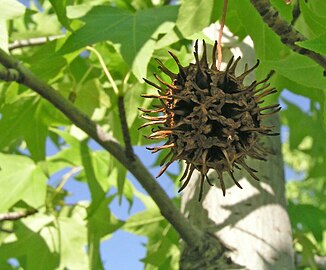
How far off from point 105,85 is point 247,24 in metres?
0.70

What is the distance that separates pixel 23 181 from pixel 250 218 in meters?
0.88

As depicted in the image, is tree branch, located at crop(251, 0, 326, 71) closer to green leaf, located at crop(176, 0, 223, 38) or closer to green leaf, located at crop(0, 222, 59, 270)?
green leaf, located at crop(176, 0, 223, 38)

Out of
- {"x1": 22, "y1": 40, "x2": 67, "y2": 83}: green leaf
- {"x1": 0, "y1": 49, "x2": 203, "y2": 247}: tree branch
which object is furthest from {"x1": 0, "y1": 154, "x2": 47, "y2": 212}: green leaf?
{"x1": 0, "y1": 49, "x2": 203, "y2": 247}: tree branch

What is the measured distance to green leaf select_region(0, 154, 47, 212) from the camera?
228 centimetres

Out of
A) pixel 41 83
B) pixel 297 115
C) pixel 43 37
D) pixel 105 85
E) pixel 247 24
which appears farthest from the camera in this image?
pixel 297 115

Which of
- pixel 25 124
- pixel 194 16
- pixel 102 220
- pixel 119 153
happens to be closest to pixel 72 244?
pixel 102 220

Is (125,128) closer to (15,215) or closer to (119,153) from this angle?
(119,153)

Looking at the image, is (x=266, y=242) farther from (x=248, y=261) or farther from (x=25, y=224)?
(x=25, y=224)

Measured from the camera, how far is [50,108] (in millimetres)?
2184

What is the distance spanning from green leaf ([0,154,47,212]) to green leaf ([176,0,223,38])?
3.43 feet

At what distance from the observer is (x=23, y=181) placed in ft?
7.48

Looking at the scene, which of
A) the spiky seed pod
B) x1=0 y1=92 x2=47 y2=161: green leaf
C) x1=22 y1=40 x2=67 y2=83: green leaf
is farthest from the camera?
x1=0 y1=92 x2=47 y2=161: green leaf

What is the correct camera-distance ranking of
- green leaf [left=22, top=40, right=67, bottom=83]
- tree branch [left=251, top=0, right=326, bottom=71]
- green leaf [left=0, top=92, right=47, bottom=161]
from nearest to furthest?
tree branch [left=251, top=0, right=326, bottom=71] < green leaf [left=22, top=40, right=67, bottom=83] < green leaf [left=0, top=92, right=47, bottom=161]

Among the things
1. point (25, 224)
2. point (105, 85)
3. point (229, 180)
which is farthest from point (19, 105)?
point (229, 180)
